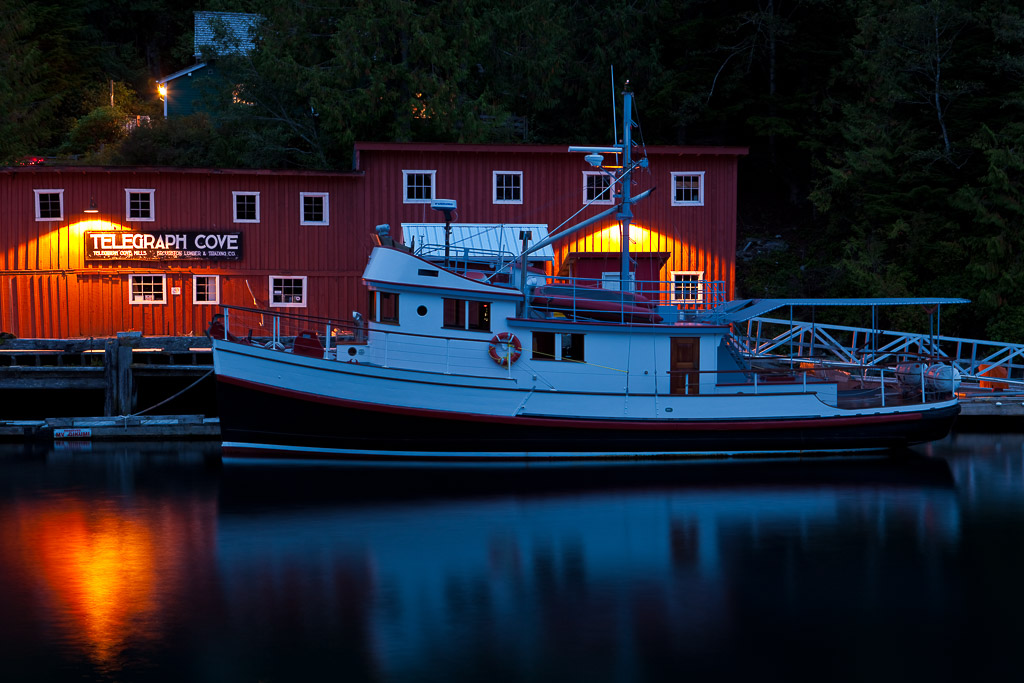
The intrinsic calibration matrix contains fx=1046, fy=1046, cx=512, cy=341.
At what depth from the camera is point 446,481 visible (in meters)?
19.6

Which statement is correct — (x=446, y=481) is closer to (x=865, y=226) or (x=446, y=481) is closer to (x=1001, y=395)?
(x=1001, y=395)

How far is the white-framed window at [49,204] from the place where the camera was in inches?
1164

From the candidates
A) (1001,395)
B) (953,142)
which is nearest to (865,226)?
(953,142)

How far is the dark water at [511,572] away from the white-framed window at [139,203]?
9.83m

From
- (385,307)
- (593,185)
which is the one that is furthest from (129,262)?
(593,185)

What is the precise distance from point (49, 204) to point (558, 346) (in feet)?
55.8

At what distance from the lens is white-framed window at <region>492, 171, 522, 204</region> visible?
3084 centimetres

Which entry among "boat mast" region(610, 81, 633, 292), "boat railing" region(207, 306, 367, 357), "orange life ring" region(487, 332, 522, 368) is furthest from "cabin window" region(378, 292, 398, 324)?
"boat mast" region(610, 81, 633, 292)

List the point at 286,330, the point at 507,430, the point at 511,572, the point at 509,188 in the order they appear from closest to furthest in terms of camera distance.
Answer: the point at 511,572, the point at 507,430, the point at 286,330, the point at 509,188

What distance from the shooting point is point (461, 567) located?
14.9 metres

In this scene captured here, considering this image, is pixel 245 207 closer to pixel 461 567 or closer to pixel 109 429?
pixel 109 429

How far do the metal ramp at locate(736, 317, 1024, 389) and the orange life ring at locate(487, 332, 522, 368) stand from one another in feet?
16.4

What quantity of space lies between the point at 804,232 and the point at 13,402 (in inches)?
1135

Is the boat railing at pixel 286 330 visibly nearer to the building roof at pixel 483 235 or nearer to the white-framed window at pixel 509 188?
the building roof at pixel 483 235
